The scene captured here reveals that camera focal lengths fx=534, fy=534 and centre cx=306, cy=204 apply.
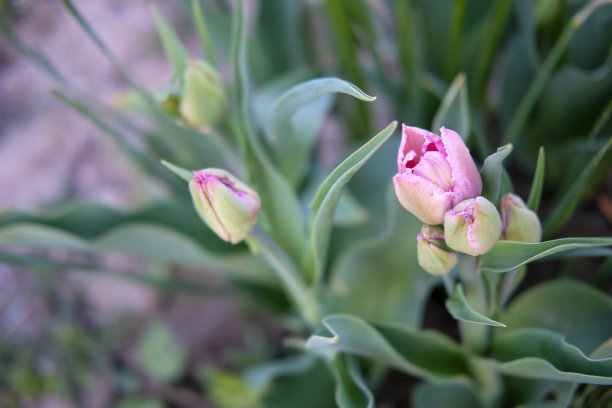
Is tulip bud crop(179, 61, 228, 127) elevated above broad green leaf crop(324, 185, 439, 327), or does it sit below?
above

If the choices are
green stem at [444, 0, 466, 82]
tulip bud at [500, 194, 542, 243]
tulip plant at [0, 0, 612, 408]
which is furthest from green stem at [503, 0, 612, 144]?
tulip bud at [500, 194, 542, 243]

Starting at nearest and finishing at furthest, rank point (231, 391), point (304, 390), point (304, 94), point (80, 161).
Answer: point (304, 94)
point (304, 390)
point (231, 391)
point (80, 161)

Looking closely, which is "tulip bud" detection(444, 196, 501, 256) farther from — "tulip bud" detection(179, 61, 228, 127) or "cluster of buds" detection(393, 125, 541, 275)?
"tulip bud" detection(179, 61, 228, 127)

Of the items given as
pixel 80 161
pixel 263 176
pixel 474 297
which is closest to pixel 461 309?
pixel 474 297

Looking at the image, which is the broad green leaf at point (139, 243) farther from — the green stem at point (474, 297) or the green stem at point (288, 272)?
the green stem at point (474, 297)

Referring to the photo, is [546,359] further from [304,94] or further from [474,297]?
[304,94]

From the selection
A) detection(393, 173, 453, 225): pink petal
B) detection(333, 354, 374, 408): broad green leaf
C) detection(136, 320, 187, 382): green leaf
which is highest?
detection(393, 173, 453, 225): pink petal
